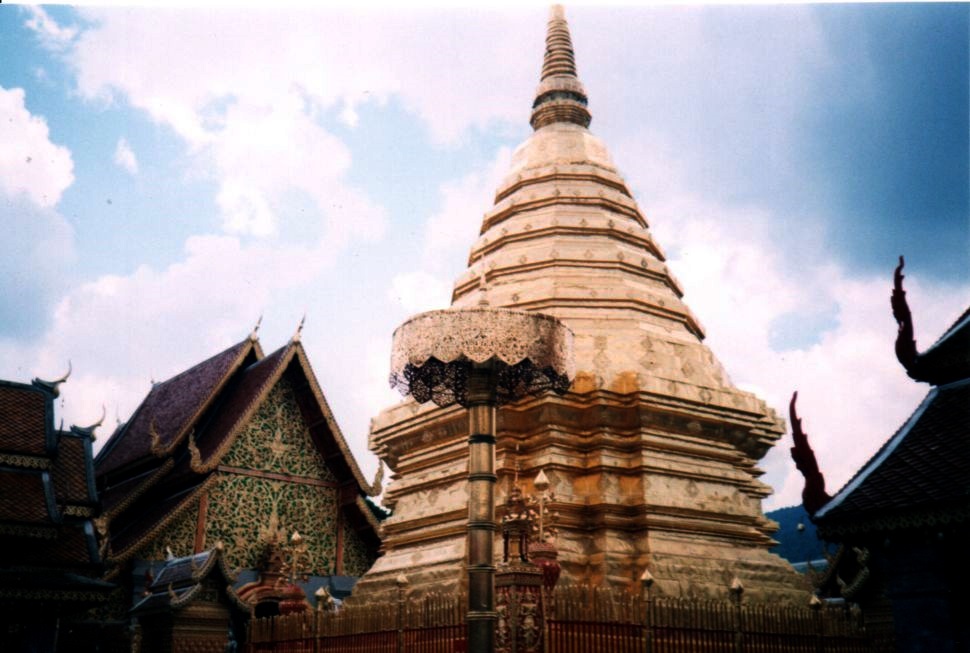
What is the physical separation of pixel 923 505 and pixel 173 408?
1518 cm

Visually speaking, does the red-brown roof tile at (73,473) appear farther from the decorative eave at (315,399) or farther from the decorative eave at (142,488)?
the decorative eave at (315,399)

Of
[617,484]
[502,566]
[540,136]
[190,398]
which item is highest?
[540,136]

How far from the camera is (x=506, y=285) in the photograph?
1291 centimetres

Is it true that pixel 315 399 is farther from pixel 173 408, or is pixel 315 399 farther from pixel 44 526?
pixel 44 526

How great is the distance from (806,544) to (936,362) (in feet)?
125

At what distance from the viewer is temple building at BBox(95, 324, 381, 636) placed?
51.3 ft

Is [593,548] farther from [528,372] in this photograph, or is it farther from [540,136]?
[540,136]

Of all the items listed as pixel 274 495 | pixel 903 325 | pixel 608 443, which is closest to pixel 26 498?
pixel 274 495

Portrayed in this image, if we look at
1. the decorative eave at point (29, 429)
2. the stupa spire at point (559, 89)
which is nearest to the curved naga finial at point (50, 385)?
the decorative eave at point (29, 429)

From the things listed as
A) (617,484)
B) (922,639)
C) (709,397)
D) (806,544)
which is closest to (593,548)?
(617,484)

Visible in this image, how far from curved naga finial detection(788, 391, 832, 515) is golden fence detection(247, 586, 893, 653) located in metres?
1.42

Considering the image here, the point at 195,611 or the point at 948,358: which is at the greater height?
the point at 948,358

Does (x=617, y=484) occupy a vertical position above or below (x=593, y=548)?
above

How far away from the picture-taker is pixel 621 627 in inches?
319
